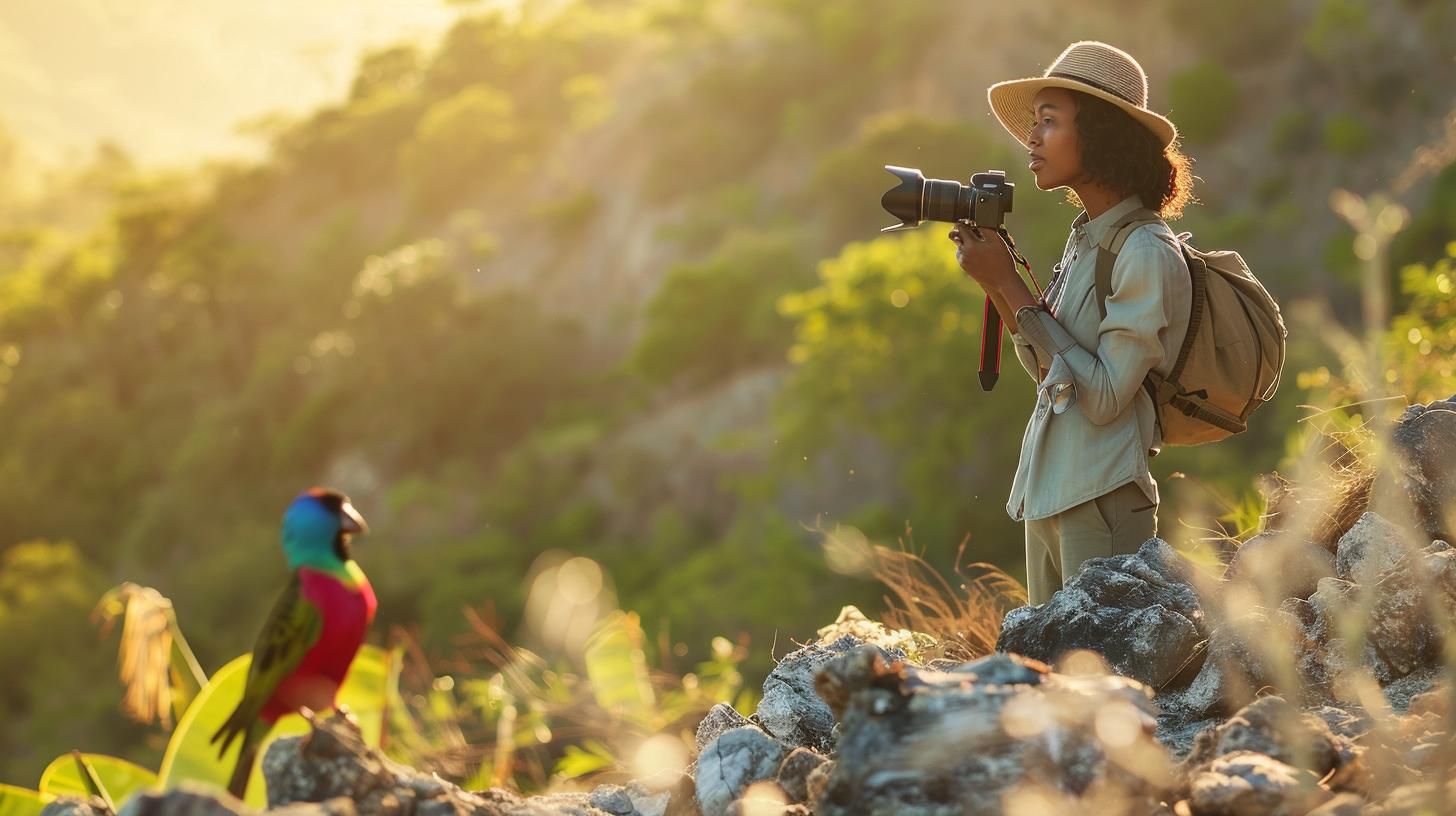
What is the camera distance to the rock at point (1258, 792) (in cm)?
210

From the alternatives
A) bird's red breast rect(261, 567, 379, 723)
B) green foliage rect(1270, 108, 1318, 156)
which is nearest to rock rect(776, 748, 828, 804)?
bird's red breast rect(261, 567, 379, 723)

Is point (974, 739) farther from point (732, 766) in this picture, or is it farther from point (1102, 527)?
point (1102, 527)

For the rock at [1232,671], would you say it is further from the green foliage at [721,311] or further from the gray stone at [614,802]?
the green foliage at [721,311]

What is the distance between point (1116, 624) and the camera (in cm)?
293

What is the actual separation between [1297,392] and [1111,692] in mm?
16197

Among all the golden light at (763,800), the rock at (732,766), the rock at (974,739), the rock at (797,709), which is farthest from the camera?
the rock at (797,709)

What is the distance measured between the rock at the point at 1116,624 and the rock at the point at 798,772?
60 centimetres

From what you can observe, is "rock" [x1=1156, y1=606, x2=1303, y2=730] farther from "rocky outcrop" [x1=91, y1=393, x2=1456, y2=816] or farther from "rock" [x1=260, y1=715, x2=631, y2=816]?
"rock" [x1=260, y1=715, x2=631, y2=816]

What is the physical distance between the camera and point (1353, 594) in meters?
2.93

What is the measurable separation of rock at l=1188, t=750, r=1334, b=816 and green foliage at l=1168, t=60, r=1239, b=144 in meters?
24.3

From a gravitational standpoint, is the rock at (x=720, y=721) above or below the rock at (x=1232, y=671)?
above

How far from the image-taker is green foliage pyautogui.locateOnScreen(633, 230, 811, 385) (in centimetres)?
2658

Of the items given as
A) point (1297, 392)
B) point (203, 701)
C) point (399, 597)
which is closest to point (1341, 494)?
point (203, 701)

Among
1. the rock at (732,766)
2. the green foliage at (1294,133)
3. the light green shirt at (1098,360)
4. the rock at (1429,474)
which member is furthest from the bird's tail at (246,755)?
the green foliage at (1294,133)
